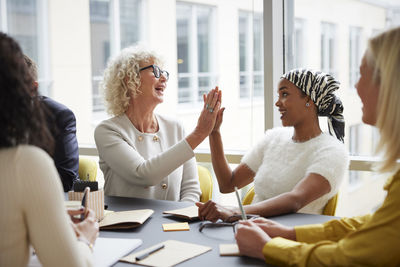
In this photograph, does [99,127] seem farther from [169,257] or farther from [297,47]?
[297,47]

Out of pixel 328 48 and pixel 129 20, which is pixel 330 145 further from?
pixel 129 20

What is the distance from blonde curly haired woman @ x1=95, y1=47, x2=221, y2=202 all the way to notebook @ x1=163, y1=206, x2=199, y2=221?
1.35 feet

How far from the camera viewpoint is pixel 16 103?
1.12 meters

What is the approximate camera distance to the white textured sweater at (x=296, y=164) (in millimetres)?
2137

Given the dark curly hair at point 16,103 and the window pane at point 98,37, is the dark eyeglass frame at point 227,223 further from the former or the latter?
the window pane at point 98,37

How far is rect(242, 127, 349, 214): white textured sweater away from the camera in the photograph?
2.14m

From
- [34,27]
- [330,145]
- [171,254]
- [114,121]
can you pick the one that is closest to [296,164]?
[330,145]

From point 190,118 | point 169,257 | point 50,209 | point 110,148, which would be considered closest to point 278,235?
point 169,257

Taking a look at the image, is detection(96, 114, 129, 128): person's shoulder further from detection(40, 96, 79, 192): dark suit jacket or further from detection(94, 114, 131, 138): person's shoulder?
detection(40, 96, 79, 192): dark suit jacket

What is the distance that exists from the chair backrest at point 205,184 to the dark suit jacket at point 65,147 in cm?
79

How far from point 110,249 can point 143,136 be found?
1.18 metres

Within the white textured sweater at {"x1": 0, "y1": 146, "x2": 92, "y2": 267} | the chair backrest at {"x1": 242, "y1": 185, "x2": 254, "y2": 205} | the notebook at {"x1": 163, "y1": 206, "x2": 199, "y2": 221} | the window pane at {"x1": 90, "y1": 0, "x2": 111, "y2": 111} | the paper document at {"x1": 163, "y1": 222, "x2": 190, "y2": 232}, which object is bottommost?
the chair backrest at {"x1": 242, "y1": 185, "x2": 254, "y2": 205}

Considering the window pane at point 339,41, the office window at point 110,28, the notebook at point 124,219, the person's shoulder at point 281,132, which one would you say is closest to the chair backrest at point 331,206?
the person's shoulder at point 281,132

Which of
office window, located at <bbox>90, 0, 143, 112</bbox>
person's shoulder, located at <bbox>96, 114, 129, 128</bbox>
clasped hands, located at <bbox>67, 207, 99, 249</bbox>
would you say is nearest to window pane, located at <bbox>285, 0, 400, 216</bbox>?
person's shoulder, located at <bbox>96, 114, 129, 128</bbox>
